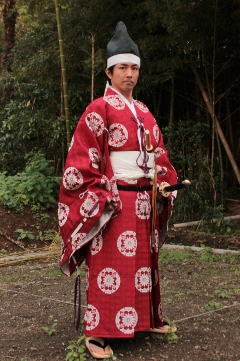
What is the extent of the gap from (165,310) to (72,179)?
4.18ft

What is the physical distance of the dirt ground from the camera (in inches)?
110

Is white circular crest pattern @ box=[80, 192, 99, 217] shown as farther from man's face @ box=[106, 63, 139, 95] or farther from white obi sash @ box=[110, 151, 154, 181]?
man's face @ box=[106, 63, 139, 95]

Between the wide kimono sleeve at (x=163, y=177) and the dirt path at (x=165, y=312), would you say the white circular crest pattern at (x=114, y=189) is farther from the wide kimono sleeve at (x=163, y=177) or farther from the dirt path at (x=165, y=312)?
the dirt path at (x=165, y=312)

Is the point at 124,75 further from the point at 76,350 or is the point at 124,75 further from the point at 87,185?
the point at 76,350

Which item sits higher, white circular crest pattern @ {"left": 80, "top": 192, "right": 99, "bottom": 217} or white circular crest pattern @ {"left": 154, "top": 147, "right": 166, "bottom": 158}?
white circular crest pattern @ {"left": 154, "top": 147, "right": 166, "bottom": 158}

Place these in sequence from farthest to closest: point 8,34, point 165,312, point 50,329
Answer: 1. point 8,34
2. point 165,312
3. point 50,329

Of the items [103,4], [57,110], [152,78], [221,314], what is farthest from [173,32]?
[221,314]

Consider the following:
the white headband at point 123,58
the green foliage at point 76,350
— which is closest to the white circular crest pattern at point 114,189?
the white headband at point 123,58

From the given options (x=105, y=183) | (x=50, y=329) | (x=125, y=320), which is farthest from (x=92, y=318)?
(x=105, y=183)

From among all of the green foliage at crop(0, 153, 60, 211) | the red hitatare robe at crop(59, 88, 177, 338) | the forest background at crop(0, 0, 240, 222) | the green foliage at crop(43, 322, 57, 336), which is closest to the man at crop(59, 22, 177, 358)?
the red hitatare robe at crop(59, 88, 177, 338)

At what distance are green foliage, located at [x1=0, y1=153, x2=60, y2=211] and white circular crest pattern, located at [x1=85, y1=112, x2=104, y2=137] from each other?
432 centimetres

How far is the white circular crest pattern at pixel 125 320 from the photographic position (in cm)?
267

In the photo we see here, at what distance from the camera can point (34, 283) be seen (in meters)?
4.42

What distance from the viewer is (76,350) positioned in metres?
2.78
